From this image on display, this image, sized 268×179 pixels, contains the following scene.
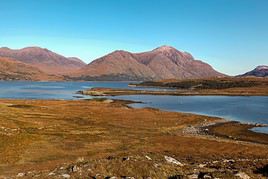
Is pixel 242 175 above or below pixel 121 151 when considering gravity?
above

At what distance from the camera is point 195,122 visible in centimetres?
10112

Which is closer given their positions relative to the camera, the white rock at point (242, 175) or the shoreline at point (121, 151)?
the white rock at point (242, 175)

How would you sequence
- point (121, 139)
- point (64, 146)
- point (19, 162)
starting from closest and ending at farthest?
point (19, 162), point (64, 146), point (121, 139)

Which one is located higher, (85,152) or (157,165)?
(157,165)

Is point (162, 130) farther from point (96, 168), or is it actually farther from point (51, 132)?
point (96, 168)

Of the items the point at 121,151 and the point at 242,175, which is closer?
the point at 242,175

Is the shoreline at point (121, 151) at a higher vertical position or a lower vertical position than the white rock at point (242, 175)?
lower

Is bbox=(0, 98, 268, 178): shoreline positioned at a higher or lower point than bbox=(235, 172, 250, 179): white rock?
lower

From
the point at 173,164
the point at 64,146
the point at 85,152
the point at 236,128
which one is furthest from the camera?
the point at 236,128

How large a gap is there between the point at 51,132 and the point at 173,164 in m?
42.7

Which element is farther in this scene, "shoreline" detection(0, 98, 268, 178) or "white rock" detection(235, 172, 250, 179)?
"shoreline" detection(0, 98, 268, 178)

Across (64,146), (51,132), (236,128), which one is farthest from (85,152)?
(236,128)

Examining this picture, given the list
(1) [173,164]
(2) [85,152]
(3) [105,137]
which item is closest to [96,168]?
(1) [173,164]

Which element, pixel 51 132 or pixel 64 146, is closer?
pixel 64 146
